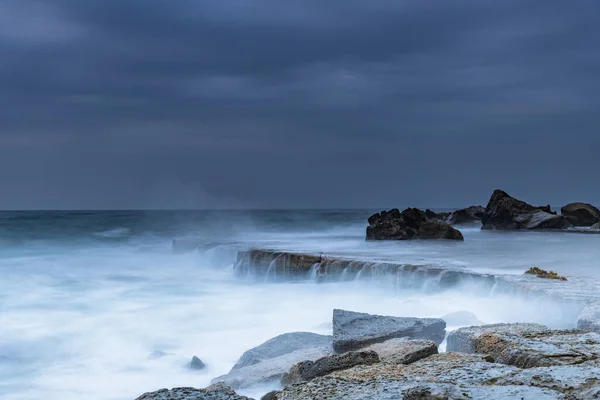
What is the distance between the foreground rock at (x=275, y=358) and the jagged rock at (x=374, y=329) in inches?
9.7

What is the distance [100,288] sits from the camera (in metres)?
17.9

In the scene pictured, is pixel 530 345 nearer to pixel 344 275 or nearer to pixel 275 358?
pixel 275 358

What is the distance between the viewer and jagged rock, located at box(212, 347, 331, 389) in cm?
624

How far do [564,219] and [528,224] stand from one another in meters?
1.67

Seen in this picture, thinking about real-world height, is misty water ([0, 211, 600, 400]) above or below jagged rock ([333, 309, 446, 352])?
below

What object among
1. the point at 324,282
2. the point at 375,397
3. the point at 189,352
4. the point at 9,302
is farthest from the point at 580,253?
the point at 375,397

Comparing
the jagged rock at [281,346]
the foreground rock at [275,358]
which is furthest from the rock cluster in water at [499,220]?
the foreground rock at [275,358]

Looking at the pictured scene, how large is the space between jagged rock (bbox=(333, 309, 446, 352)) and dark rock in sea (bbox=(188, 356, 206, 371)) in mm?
2372

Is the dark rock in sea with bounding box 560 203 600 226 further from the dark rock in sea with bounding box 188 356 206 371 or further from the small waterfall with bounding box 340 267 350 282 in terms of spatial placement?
the dark rock in sea with bounding box 188 356 206 371

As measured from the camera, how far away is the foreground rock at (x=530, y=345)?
376 cm

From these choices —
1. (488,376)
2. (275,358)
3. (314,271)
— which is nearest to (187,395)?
(488,376)

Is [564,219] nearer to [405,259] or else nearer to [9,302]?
[405,259]

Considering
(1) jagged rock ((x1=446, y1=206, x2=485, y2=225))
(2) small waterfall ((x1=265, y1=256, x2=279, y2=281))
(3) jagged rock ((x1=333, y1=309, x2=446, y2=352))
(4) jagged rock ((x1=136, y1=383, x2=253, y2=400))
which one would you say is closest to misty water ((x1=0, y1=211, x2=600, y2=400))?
(2) small waterfall ((x1=265, y1=256, x2=279, y2=281))

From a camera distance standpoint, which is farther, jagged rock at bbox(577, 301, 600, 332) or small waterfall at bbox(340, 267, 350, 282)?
small waterfall at bbox(340, 267, 350, 282)
